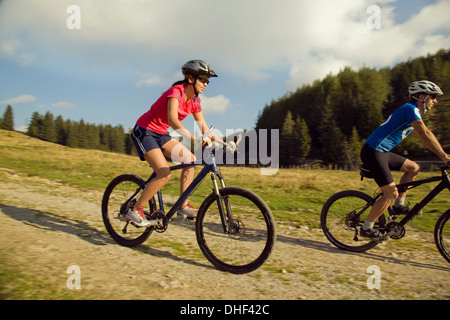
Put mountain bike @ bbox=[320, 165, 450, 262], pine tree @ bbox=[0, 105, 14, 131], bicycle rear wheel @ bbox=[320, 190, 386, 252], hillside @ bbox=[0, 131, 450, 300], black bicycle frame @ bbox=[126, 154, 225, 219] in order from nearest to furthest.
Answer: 1. hillside @ bbox=[0, 131, 450, 300]
2. black bicycle frame @ bbox=[126, 154, 225, 219]
3. mountain bike @ bbox=[320, 165, 450, 262]
4. bicycle rear wheel @ bbox=[320, 190, 386, 252]
5. pine tree @ bbox=[0, 105, 14, 131]

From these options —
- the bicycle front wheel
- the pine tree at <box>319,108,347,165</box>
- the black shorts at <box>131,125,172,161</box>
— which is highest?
the pine tree at <box>319,108,347,165</box>

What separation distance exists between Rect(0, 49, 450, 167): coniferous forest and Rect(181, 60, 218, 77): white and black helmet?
6147 centimetres

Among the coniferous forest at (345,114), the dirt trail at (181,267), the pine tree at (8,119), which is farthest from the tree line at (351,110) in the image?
the pine tree at (8,119)

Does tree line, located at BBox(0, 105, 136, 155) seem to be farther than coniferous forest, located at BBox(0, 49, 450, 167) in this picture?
Yes

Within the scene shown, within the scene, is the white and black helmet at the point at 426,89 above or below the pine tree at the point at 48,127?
below

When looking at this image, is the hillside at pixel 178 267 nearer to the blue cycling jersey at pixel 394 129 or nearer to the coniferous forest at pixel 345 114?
the blue cycling jersey at pixel 394 129

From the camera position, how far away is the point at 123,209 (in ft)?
15.3

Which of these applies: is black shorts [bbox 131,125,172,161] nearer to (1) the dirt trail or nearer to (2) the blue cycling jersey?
(1) the dirt trail

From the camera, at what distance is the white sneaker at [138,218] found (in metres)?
4.16

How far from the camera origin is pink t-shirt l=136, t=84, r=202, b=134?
411 cm

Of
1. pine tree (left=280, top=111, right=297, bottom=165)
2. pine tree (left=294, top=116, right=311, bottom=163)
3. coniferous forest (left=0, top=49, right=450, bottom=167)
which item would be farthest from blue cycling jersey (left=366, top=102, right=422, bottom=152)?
pine tree (left=280, top=111, right=297, bottom=165)
